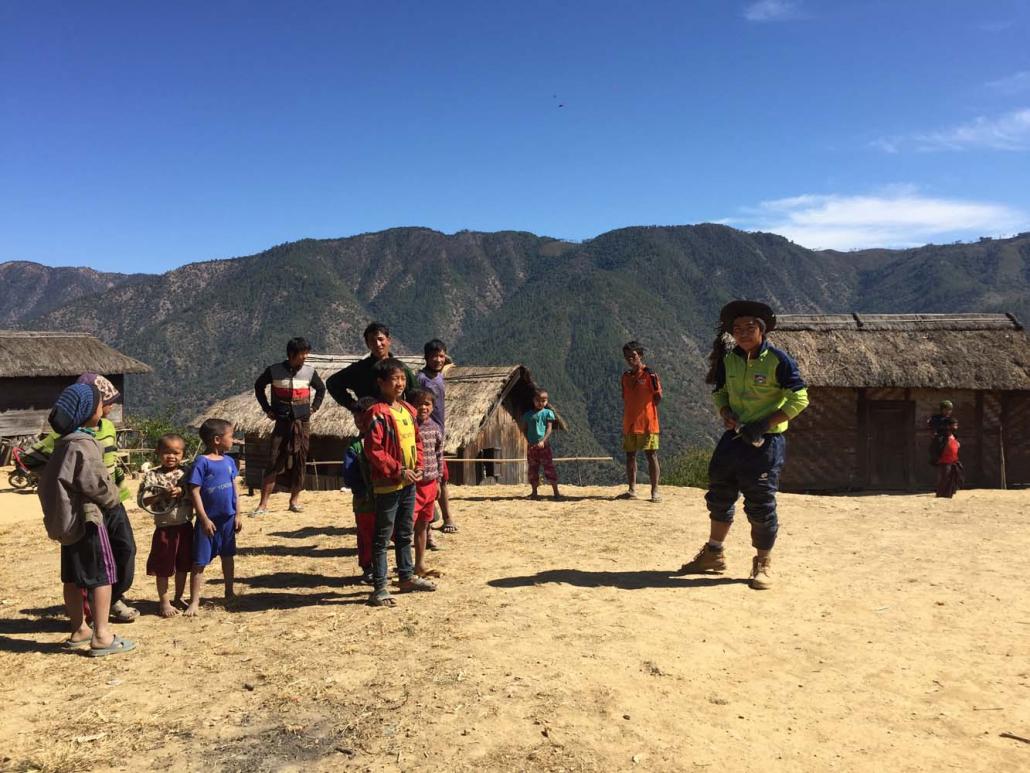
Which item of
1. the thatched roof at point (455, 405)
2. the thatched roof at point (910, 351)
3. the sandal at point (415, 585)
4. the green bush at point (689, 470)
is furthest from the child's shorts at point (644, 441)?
the green bush at point (689, 470)

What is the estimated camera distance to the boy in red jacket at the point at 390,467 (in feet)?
15.3

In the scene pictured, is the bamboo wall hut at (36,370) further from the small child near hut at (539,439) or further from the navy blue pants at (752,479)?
the navy blue pants at (752,479)

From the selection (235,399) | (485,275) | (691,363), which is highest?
(485,275)

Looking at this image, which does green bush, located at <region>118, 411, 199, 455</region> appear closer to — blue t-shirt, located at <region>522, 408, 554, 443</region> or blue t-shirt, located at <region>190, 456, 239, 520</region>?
blue t-shirt, located at <region>522, 408, 554, 443</region>

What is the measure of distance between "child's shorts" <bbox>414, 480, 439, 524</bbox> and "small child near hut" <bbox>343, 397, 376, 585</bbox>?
33 centimetres

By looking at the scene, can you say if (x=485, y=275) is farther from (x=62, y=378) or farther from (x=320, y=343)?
(x=62, y=378)

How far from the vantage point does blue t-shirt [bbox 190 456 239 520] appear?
4605 mm

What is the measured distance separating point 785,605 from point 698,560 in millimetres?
829

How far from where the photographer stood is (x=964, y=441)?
54.3ft

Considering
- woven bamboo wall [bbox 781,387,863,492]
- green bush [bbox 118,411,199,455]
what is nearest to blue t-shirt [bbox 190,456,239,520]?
woven bamboo wall [bbox 781,387,863,492]

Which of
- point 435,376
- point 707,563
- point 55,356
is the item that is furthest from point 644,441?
point 55,356

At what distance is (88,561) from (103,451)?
708 mm

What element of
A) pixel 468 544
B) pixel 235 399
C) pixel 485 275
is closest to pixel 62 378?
pixel 235 399

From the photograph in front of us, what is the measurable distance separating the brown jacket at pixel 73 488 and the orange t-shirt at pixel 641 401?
5827mm
